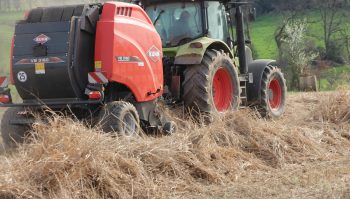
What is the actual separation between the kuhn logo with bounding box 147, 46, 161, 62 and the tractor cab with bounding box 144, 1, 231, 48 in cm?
123

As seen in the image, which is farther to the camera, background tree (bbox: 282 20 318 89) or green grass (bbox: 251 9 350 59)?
green grass (bbox: 251 9 350 59)

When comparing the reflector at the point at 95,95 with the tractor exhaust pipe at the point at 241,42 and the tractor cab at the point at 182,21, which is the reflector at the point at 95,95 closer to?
the tractor cab at the point at 182,21

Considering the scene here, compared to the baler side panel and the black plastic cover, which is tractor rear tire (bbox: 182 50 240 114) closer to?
the baler side panel

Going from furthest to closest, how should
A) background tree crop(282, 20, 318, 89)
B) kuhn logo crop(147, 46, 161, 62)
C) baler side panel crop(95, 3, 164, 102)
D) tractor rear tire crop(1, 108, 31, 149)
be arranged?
background tree crop(282, 20, 318, 89)
kuhn logo crop(147, 46, 161, 62)
tractor rear tire crop(1, 108, 31, 149)
baler side panel crop(95, 3, 164, 102)

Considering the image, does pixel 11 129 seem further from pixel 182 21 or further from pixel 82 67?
pixel 182 21

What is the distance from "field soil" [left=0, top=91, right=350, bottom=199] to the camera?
4.89 metres

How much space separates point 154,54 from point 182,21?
1543 millimetres

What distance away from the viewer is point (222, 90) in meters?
9.44

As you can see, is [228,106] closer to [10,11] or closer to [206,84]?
[206,84]

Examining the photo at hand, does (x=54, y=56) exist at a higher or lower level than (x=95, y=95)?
higher

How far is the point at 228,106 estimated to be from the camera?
9266 millimetres

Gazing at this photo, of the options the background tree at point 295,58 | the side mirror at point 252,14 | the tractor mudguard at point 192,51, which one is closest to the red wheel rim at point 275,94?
the side mirror at point 252,14

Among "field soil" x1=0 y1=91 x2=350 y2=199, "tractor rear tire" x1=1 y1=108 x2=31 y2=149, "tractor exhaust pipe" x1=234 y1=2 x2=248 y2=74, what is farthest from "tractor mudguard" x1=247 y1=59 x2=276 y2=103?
"tractor rear tire" x1=1 y1=108 x2=31 y2=149

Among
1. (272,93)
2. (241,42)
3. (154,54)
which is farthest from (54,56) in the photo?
(272,93)
